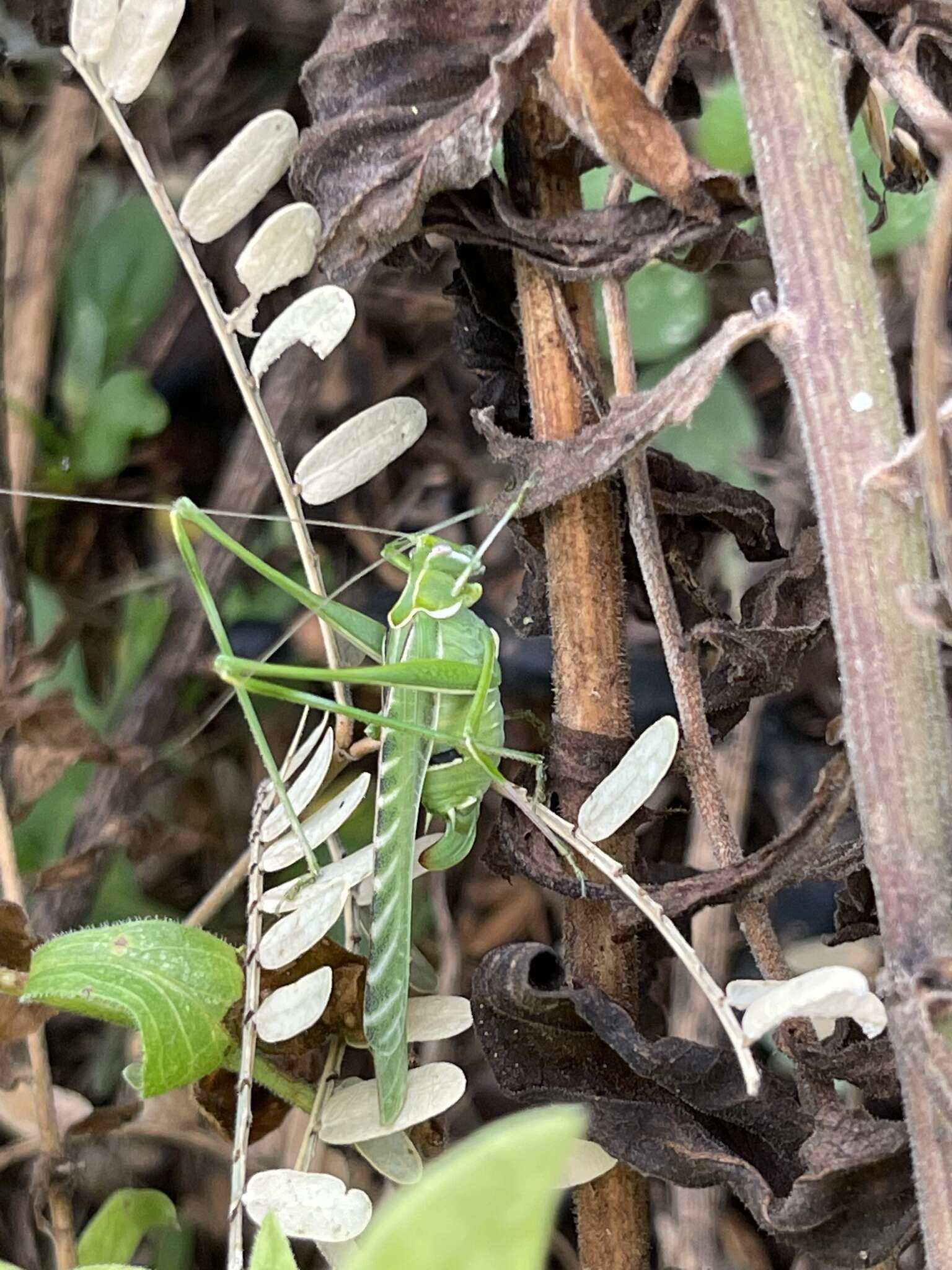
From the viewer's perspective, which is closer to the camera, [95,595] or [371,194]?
[371,194]

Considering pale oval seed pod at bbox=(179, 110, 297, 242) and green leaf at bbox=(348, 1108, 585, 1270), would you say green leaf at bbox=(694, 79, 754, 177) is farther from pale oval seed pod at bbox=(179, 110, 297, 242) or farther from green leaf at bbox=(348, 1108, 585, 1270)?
green leaf at bbox=(348, 1108, 585, 1270)

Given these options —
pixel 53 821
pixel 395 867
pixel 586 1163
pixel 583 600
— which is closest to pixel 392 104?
pixel 583 600

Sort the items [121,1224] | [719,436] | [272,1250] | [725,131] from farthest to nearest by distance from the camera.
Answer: [719,436] → [725,131] → [121,1224] → [272,1250]

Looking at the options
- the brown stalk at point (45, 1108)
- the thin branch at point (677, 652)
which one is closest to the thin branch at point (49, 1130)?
the brown stalk at point (45, 1108)

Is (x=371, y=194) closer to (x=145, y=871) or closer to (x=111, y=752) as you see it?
(x=111, y=752)

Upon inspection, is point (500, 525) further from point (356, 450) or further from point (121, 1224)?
point (121, 1224)

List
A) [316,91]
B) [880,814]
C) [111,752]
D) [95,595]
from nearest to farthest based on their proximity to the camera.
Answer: [880,814]
[316,91]
[111,752]
[95,595]

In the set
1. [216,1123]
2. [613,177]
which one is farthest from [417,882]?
[613,177]
